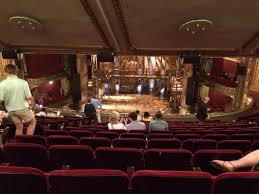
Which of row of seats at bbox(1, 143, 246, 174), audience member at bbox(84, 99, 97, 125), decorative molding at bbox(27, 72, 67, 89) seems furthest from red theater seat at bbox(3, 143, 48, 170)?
decorative molding at bbox(27, 72, 67, 89)

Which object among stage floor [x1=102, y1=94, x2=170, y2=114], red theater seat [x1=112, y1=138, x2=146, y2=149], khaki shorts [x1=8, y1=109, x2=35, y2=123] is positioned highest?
khaki shorts [x1=8, y1=109, x2=35, y2=123]

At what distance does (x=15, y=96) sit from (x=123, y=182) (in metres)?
2.64

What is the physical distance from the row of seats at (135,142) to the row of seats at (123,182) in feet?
4.52

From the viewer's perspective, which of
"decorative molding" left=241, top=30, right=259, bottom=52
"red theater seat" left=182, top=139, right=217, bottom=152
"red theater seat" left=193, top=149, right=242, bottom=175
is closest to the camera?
"red theater seat" left=193, top=149, right=242, bottom=175

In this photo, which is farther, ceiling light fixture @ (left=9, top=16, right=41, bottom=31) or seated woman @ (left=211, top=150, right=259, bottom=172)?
ceiling light fixture @ (left=9, top=16, right=41, bottom=31)

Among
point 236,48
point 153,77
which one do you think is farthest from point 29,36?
point 153,77

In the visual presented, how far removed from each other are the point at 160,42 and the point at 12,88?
3909mm

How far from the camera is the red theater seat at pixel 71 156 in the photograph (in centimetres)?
243

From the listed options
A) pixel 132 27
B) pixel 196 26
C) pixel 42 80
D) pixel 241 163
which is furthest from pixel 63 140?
pixel 42 80

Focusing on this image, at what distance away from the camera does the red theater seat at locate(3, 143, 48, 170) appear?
2.46 metres

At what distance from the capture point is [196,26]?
17.0 feet

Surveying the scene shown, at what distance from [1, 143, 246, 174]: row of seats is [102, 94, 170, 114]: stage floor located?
1465cm

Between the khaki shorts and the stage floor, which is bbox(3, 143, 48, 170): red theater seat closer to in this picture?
the khaki shorts

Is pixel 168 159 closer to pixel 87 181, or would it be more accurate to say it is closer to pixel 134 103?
pixel 87 181
